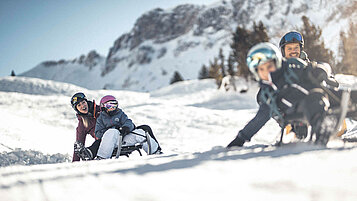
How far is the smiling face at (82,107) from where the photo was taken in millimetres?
4836

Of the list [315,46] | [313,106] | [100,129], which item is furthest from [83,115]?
[315,46]

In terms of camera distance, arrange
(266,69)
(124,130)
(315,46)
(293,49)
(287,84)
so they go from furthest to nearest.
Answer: (315,46) → (124,130) → (293,49) → (266,69) → (287,84)

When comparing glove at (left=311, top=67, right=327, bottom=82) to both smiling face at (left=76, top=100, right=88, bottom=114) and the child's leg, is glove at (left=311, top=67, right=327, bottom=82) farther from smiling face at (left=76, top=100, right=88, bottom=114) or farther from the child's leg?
smiling face at (left=76, top=100, right=88, bottom=114)

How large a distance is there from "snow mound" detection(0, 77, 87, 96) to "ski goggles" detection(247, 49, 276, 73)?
1997 cm

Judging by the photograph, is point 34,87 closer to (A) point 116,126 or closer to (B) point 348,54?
(A) point 116,126

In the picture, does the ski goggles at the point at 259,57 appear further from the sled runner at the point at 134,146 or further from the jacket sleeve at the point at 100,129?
the jacket sleeve at the point at 100,129

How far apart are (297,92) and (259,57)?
52 centimetres

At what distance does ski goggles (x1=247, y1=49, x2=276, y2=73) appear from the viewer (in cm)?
259

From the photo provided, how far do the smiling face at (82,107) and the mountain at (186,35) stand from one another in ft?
237

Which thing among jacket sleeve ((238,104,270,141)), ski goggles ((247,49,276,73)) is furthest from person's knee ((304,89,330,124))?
jacket sleeve ((238,104,270,141))

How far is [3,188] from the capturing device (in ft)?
4.29

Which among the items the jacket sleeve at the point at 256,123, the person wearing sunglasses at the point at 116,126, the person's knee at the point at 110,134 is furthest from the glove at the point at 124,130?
the jacket sleeve at the point at 256,123

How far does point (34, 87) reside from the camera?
832 inches

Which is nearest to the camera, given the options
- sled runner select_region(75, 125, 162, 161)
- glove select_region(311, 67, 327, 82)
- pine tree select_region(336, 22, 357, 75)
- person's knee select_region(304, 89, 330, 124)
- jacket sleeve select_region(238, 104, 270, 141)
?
person's knee select_region(304, 89, 330, 124)
